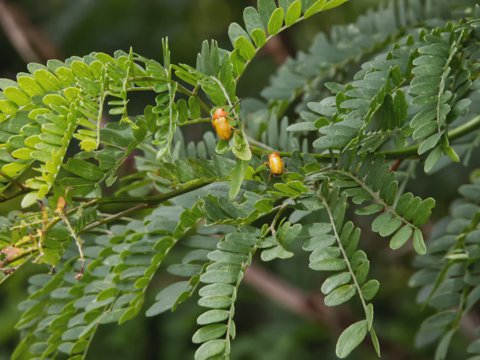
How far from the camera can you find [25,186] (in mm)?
703

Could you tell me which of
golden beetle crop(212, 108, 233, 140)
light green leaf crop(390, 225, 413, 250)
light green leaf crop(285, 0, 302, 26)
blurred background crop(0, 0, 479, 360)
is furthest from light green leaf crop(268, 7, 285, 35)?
blurred background crop(0, 0, 479, 360)

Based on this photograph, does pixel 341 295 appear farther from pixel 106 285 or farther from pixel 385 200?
pixel 106 285

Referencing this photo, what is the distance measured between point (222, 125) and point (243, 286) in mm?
1948

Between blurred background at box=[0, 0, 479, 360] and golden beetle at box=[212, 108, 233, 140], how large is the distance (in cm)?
130

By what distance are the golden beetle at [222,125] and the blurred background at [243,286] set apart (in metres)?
1.30

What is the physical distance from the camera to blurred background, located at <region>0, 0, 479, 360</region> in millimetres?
2141

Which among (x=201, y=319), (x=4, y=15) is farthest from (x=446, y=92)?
(x=4, y=15)

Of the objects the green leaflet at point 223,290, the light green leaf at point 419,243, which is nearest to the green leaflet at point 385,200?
the light green leaf at point 419,243

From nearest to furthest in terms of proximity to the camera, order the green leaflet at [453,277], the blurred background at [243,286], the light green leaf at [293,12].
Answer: the light green leaf at [293,12]
the green leaflet at [453,277]
the blurred background at [243,286]

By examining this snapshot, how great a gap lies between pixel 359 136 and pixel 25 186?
1.09 ft

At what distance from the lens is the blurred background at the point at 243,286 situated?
2.14m

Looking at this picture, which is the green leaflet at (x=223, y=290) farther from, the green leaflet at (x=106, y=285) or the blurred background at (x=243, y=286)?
the blurred background at (x=243, y=286)

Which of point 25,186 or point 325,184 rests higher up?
point 25,186

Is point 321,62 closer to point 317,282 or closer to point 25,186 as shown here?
point 25,186
